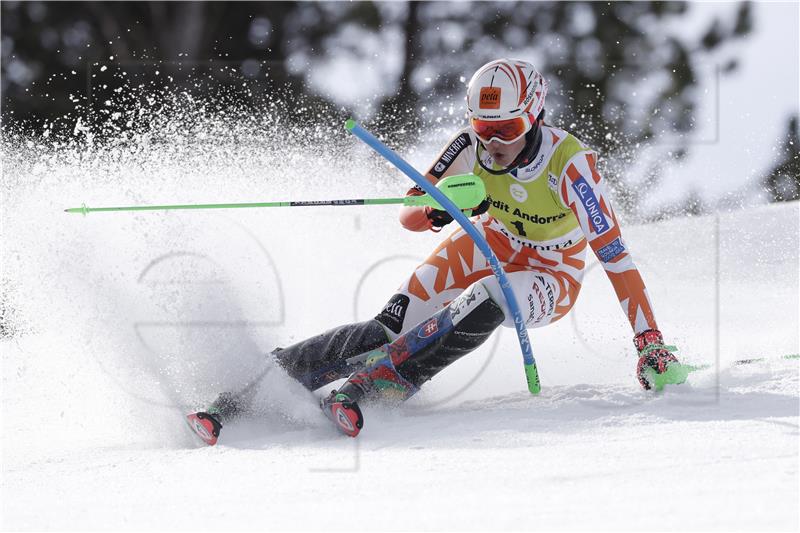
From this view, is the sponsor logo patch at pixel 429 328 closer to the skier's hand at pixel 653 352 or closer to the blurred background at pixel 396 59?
the skier's hand at pixel 653 352

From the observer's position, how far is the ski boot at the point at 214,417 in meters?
3.54

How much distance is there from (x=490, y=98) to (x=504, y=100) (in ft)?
0.17

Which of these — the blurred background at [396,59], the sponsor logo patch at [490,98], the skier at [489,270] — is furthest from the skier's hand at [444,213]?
the blurred background at [396,59]

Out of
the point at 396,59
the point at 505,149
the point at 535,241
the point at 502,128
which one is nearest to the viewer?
the point at 502,128

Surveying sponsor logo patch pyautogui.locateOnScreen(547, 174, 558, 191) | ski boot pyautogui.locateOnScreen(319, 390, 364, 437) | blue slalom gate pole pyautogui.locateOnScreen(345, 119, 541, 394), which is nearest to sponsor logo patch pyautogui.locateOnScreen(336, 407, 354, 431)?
ski boot pyautogui.locateOnScreen(319, 390, 364, 437)

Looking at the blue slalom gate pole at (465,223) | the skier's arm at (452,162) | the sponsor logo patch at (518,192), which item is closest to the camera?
the blue slalom gate pole at (465,223)

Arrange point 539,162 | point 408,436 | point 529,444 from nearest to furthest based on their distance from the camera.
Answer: point 529,444, point 408,436, point 539,162

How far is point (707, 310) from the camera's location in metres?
6.36

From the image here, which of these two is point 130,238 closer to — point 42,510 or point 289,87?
point 42,510

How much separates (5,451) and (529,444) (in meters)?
2.13

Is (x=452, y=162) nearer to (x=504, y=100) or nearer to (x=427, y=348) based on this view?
(x=504, y=100)

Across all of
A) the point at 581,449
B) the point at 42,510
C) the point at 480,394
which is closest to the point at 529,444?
the point at 581,449

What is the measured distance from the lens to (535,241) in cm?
406

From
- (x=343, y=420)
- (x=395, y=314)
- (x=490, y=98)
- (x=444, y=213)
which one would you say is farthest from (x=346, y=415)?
(x=490, y=98)
